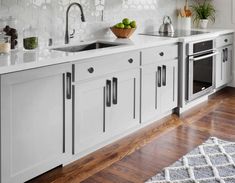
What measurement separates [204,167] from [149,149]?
21.0 inches

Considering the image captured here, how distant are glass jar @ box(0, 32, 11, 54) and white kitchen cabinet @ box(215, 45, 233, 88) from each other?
9.70 ft

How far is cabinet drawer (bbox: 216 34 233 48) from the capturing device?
4762mm

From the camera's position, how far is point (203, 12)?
5.29 m

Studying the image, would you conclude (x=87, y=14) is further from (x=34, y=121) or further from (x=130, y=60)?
(x=34, y=121)

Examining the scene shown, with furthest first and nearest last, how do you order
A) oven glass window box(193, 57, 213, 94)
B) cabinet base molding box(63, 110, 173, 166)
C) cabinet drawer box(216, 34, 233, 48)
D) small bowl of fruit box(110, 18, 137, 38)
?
cabinet drawer box(216, 34, 233, 48), oven glass window box(193, 57, 213, 94), small bowl of fruit box(110, 18, 137, 38), cabinet base molding box(63, 110, 173, 166)

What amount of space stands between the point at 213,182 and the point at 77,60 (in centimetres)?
129

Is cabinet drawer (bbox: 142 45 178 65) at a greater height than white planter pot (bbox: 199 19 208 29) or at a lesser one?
lesser

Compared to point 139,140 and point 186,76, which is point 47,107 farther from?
point 186,76

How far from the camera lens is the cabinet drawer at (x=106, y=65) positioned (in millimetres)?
2721

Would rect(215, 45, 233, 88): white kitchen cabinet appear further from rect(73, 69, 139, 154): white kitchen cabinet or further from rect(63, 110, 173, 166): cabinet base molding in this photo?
rect(73, 69, 139, 154): white kitchen cabinet

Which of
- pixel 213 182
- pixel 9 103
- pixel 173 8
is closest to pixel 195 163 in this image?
pixel 213 182

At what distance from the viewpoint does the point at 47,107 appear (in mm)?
2473

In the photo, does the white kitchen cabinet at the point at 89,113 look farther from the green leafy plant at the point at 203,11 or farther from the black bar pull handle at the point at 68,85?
the green leafy plant at the point at 203,11

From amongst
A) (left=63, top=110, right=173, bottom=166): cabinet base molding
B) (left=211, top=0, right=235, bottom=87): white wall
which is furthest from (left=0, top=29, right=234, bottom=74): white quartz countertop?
(left=211, top=0, right=235, bottom=87): white wall
